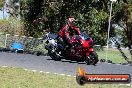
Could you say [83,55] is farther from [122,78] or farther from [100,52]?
[122,78]

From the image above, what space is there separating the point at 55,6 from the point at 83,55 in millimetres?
14434

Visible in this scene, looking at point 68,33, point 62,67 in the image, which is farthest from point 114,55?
point 62,67

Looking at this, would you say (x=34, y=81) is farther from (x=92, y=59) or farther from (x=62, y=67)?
(x=92, y=59)

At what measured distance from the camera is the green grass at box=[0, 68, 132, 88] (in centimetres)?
1073

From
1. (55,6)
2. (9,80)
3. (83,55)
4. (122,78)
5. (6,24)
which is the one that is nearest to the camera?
(122,78)

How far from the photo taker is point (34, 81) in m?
11.5

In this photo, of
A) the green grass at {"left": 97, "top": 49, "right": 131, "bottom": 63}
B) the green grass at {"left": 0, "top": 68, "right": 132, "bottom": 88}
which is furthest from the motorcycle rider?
the green grass at {"left": 0, "top": 68, "right": 132, "bottom": 88}

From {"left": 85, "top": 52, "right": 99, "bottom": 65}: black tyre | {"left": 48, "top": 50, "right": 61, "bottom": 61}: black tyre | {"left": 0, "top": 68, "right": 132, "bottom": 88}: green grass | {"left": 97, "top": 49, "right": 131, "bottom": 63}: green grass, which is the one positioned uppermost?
{"left": 0, "top": 68, "right": 132, "bottom": 88}: green grass

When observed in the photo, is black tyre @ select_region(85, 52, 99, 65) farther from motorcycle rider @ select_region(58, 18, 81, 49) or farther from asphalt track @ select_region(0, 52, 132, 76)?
motorcycle rider @ select_region(58, 18, 81, 49)

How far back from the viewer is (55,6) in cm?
3253

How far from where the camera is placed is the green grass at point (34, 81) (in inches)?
422

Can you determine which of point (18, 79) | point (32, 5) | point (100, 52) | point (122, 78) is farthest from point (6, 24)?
point (122, 78)

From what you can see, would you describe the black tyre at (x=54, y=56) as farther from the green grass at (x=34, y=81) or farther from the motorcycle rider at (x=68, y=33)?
the green grass at (x=34, y=81)

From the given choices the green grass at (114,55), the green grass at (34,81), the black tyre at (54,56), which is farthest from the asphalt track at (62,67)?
the green grass at (114,55)
